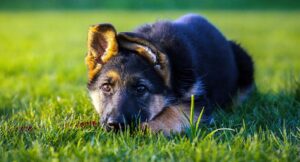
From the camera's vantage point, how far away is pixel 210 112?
5.83 m

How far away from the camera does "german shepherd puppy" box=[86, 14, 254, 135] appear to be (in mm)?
5141

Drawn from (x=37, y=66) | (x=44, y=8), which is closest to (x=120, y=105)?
(x=37, y=66)

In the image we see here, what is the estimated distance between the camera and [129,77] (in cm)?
514

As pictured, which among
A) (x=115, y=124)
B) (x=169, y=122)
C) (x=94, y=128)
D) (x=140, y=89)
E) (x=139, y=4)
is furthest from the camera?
(x=139, y=4)

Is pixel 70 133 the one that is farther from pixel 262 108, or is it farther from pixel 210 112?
pixel 262 108

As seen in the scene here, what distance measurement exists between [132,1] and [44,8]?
6.37 meters

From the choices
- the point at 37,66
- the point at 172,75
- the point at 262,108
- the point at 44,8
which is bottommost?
the point at 44,8

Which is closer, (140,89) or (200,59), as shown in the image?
(140,89)

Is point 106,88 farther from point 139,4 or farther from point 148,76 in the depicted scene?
point 139,4

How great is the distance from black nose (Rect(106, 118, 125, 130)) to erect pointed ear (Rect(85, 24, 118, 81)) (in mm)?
832

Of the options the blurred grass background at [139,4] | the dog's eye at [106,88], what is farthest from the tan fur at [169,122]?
the blurred grass background at [139,4]

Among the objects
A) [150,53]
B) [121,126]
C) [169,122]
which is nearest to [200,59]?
[150,53]

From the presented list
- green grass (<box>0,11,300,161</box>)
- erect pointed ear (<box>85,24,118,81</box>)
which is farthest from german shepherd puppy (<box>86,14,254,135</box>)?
green grass (<box>0,11,300,161</box>)

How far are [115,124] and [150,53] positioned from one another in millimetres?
865
